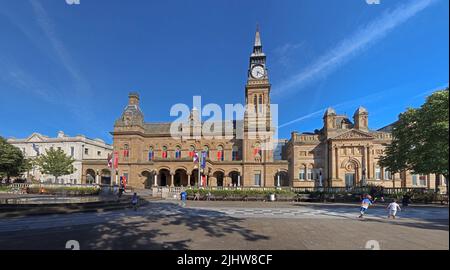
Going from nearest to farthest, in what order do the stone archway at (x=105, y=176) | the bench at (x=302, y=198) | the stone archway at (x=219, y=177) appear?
the bench at (x=302, y=198) < the stone archway at (x=219, y=177) < the stone archway at (x=105, y=176)

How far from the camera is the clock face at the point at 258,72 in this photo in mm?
52656

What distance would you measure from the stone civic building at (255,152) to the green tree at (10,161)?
1296 cm

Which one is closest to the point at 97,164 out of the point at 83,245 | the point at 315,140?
the point at 315,140

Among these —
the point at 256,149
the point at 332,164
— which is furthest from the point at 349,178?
the point at 256,149

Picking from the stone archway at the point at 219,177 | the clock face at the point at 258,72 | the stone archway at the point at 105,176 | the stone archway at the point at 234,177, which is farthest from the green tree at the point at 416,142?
the stone archway at the point at 105,176

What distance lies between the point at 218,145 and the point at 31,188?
33.0m

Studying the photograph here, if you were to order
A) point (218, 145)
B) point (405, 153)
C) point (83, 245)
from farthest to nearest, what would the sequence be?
point (218, 145) → point (405, 153) → point (83, 245)

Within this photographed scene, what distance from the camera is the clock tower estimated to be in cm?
4881

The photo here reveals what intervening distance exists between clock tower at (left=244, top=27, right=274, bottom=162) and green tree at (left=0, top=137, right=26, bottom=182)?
1602 inches

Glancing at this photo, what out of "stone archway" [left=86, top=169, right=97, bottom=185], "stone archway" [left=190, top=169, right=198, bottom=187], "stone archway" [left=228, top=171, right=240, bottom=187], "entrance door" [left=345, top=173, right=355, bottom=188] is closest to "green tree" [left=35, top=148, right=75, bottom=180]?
"stone archway" [left=86, top=169, right=97, bottom=185]

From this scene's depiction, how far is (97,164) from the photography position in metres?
54.4

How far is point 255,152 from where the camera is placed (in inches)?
1928

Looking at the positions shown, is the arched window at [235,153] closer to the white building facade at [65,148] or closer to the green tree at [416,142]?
the green tree at [416,142]
